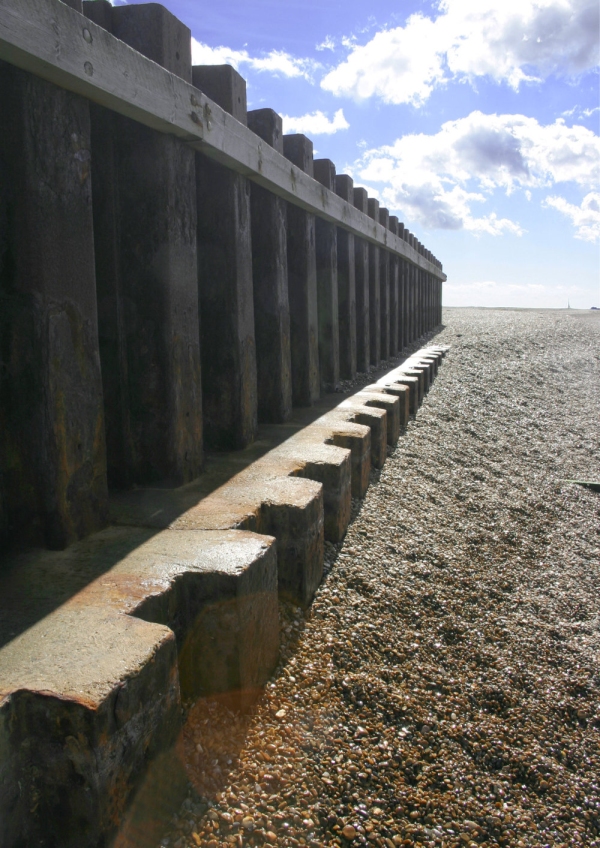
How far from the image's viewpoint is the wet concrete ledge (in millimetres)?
1509

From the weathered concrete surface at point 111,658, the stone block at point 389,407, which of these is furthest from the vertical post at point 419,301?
the weathered concrete surface at point 111,658

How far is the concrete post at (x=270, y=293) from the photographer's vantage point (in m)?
4.38

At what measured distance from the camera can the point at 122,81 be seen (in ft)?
8.45

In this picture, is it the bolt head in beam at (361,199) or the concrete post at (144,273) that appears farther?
the bolt head in beam at (361,199)

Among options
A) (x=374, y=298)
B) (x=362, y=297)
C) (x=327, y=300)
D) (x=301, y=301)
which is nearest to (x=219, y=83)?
(x=301, y=301)

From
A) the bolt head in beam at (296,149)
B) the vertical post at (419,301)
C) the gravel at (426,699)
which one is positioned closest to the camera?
the gravel at (426,699)

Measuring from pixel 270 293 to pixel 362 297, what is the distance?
11.2 ft

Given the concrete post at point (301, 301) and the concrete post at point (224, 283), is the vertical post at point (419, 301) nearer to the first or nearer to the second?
the concrete post at point (301, 301)

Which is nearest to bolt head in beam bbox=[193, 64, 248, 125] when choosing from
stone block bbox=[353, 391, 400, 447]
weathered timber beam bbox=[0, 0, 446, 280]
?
weathered timber beam bbox=[0, 0, 446, 280]

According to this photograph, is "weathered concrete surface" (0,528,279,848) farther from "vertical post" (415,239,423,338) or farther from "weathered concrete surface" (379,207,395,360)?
"vertical post" (415,239,423,338)

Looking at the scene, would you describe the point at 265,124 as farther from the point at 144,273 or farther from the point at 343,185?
the point at 343,185

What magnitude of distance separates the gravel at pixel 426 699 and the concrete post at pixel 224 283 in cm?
95

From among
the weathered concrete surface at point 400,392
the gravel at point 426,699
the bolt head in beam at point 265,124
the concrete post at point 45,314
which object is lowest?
the gravel at point 426,699

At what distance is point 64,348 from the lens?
2.34m
